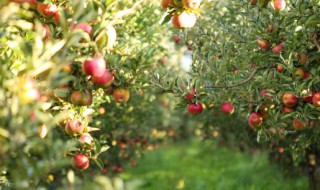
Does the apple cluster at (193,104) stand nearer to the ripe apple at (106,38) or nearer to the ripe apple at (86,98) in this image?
the ripe apple at (86,98)

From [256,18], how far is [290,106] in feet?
3.78

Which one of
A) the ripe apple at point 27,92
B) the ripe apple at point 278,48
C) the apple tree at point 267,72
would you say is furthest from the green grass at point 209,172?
the ripe apple at point 27,92

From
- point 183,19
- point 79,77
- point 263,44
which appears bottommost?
point 263,44

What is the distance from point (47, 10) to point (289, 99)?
215 centimetres

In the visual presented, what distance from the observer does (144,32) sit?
259 inches

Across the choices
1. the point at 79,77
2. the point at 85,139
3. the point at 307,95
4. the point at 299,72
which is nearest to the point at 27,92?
the point at 79,77

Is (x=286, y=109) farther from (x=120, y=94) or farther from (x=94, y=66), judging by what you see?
(x=94, y=66)

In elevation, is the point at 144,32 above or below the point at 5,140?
below

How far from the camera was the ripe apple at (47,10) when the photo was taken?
2916 millimetres

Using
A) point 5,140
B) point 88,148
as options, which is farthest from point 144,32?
point 5,140

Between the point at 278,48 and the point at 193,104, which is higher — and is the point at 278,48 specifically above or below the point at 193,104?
above

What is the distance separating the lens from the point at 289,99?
12.4 ft

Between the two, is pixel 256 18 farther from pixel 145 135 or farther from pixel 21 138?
pixel 145 135

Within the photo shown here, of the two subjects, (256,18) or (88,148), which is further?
(256,18)
